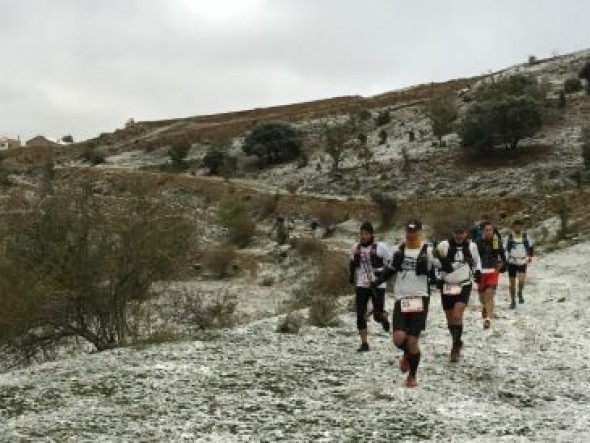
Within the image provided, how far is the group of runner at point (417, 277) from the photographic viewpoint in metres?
10.9

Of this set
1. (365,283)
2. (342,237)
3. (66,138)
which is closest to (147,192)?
(365,283)

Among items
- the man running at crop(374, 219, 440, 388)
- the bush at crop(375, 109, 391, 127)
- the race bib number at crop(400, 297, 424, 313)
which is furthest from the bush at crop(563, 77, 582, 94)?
the race bib number at crop(400, 297, 424, 313)

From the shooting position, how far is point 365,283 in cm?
1259

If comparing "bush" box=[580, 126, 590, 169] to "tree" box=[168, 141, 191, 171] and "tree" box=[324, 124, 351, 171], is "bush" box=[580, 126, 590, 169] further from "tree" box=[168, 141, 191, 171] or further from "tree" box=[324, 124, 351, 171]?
"tree" box=[168, 141, 191, 171]

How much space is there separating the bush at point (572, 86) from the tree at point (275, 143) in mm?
20941

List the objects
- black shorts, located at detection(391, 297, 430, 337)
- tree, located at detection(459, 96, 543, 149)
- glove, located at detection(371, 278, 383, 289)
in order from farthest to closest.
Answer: tree, located at detection(459, 96, 543, 149), glove, located at detection(371, 278, 383, 289), black shorts, located at detection(391, 297, 430, 337)

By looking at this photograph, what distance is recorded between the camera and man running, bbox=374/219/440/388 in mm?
10828

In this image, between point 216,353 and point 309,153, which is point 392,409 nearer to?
point 216,353

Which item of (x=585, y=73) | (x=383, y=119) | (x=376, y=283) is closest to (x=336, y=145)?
(x=383, y=119)

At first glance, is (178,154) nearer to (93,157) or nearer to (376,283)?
(93,157)

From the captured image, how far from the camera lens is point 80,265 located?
1788 cm

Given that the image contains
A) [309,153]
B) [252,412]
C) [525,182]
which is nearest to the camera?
[252,412]

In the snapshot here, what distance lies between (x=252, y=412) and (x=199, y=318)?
26.0 feet

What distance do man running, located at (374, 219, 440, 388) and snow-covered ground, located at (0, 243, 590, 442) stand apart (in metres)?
0.75
